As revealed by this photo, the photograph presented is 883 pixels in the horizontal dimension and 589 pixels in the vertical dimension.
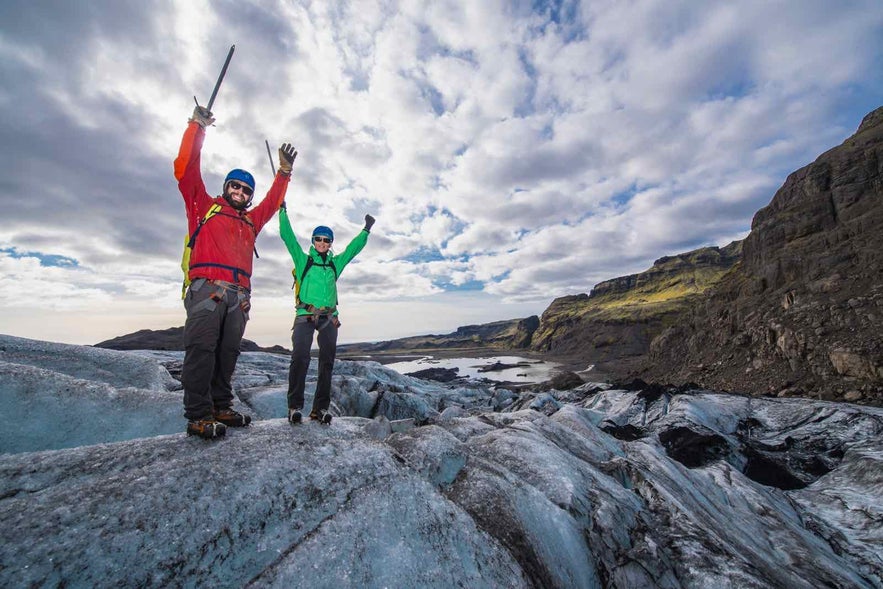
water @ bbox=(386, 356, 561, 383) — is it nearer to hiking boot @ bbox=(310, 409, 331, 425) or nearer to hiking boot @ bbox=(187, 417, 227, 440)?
hiking boot @ bbox=(310, 409, 331, 425)

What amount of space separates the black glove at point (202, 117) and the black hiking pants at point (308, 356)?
3443 millimetres

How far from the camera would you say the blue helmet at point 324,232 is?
7.25m

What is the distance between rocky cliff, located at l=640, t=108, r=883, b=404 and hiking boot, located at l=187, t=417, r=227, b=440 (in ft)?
101

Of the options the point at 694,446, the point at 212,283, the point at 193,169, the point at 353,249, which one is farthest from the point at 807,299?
the point at 193,169

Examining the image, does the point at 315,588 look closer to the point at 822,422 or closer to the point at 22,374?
the point at 22,374

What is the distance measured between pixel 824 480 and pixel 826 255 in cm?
3188

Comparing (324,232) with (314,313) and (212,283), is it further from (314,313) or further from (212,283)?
(212,283)

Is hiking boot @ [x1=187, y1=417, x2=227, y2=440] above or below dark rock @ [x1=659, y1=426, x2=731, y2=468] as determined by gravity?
above

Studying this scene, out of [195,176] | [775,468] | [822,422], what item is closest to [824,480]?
[775,468]

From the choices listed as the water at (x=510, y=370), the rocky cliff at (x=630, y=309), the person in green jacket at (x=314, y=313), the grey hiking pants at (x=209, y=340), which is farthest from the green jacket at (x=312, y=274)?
the rocky cliff at (x=630, y=309)

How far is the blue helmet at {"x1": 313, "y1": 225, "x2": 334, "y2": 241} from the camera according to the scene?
23.8 feet

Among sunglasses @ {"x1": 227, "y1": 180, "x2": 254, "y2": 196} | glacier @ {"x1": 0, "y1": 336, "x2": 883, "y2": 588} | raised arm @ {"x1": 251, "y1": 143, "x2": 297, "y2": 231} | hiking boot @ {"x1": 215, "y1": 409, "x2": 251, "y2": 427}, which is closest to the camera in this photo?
glacier @ {"x1": 0, "y1": 336, "x2": 883, "y2": 588}

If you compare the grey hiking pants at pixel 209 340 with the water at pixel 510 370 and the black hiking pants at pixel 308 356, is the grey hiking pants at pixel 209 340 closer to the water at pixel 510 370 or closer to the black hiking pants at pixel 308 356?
the black hiking pants at pixel 308 356

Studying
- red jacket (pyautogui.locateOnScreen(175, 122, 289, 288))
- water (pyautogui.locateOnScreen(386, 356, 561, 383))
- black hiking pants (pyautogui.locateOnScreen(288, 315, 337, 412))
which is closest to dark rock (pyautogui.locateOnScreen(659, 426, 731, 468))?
black hiking pants (pyautogui.locateOnScreen(288, 315, 337, 412))
